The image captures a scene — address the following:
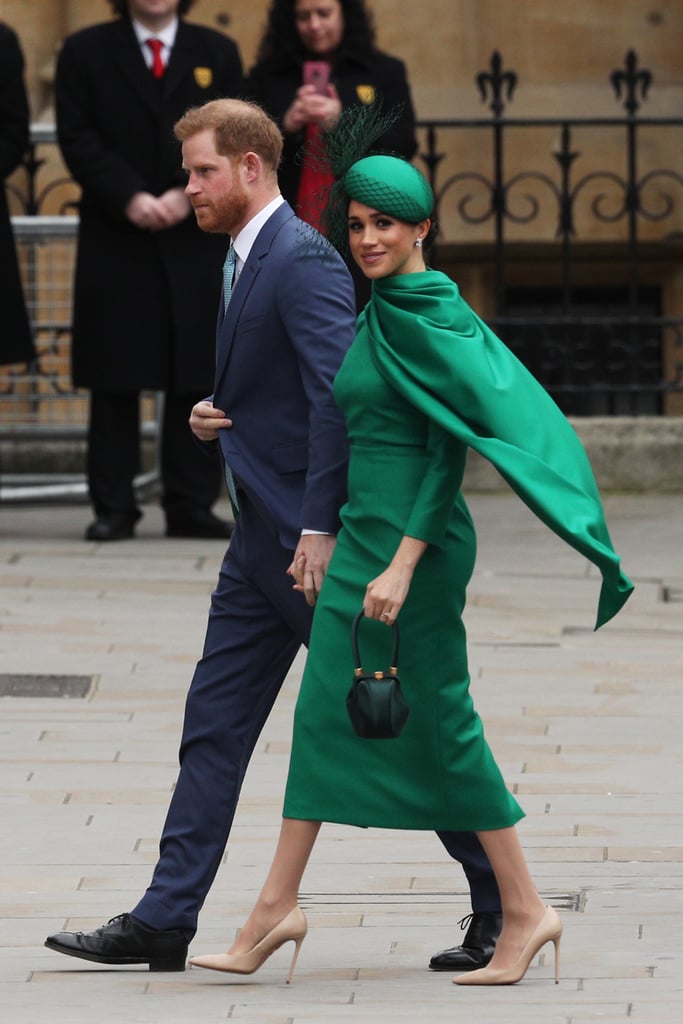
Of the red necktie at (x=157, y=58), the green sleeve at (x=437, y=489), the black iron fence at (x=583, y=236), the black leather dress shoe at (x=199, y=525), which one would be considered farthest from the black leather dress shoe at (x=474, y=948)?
the black iron fence at (x=583, y=236)

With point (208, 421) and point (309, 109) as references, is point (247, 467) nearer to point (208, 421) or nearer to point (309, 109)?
point (208, 421)

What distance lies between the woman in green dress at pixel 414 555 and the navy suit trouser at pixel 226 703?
22 cm

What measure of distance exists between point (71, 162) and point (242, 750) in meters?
5.00

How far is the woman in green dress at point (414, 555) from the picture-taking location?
4285 millimetres

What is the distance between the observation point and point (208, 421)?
469 centimetres

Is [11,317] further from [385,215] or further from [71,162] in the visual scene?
[385,215]

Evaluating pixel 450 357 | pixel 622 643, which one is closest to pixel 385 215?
pixel 450 357

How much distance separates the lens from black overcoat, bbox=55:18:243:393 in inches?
363

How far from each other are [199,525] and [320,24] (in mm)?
2014

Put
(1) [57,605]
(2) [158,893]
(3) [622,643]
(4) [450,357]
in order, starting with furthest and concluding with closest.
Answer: (1) [57,605] → (3) [622,643] → (2) [158,893] → (4) [450,357]

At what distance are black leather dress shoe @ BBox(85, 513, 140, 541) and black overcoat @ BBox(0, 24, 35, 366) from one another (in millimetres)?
717

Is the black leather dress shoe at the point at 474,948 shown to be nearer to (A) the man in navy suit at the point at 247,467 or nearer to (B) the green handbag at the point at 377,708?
(A) the man in navy suit at the point at 247,467

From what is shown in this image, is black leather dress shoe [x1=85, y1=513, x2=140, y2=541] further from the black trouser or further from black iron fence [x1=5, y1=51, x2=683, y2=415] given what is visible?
black iron fence [x1=5, y1=51, x2=683, y2=415]

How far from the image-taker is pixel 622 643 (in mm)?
7707
